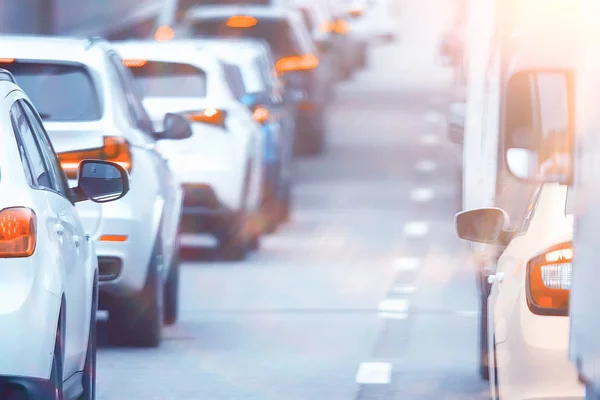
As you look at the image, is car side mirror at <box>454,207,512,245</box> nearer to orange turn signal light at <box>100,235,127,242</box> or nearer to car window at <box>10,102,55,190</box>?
car window at <box>10,102,55,190</box>

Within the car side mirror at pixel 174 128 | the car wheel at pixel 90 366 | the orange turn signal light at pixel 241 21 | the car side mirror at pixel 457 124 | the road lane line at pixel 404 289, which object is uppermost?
the car wheel at pixel 90 366

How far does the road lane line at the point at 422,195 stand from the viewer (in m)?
22.0

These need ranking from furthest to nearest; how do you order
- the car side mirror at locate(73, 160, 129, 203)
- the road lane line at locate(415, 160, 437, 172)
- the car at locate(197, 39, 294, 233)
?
1. the road lane line at locate(415, 160, 437, 172)
2. the car at locate(197, 39, 294, 233)
3. the car side mirror at locate(73, 160, 129, 203)

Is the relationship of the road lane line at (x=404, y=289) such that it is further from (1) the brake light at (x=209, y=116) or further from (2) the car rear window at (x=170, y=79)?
(2) the car rear window at (x=170, y=79)

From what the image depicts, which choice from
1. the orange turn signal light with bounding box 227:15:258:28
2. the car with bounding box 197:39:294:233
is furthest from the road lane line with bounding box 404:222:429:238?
the orange turn signal light with bounding box 227:15:258:28

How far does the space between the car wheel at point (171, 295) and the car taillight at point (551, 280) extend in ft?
17.1

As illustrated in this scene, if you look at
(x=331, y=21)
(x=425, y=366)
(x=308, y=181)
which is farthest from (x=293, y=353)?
(x=331, y=21)

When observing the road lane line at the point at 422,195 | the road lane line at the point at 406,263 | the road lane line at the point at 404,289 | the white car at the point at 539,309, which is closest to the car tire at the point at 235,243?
the road lane line at the point at 406,263

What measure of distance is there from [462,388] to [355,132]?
910 inches

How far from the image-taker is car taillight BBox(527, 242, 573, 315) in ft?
21.7

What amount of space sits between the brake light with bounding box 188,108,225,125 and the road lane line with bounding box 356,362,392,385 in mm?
5522

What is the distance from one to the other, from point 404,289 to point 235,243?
2643 mm

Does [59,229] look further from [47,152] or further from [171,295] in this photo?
[171,295]

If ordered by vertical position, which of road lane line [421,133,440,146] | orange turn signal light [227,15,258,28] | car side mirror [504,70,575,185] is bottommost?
road lane line [421,133,440,146]
